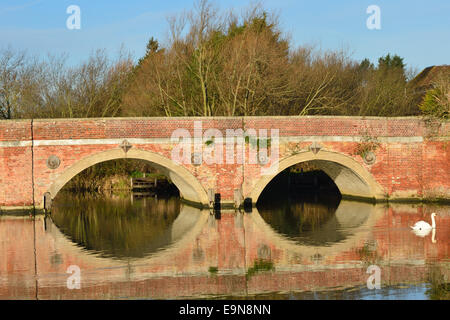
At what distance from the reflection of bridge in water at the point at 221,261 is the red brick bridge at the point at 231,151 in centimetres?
362

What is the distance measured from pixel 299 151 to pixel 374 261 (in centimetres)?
1161

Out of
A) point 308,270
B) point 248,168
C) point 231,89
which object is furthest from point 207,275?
point 231,89

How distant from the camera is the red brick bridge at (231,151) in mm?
25391

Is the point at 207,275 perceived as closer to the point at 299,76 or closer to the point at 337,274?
the point at 337,274

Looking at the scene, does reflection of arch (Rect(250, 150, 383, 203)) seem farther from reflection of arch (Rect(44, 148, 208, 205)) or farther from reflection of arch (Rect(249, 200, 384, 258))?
reflection of arch (Rect(44, 148, 208, 205))

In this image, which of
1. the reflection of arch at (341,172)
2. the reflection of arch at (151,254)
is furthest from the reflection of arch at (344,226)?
the reflection of arch at (151,254)

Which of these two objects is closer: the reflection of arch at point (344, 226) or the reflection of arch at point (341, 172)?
the reflection of arch at point (344, 226)

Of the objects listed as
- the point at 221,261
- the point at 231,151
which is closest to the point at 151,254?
the point at 221,261

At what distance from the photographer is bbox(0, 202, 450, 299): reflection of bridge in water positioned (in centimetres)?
1323

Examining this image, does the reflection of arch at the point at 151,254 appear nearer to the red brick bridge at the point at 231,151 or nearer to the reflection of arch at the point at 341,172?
the red brick bridge at the point at 231,151

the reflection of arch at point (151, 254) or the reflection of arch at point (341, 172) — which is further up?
the reflection of arch at point (341, 172)

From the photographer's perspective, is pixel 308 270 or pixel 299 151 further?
pixel 299 151

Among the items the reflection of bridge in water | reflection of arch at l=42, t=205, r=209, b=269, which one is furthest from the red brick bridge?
the reflection of bridge in water
